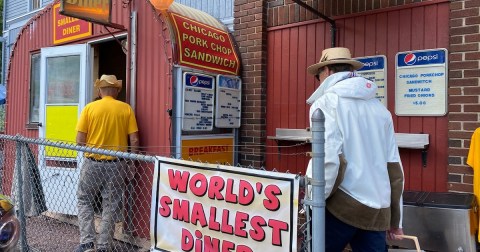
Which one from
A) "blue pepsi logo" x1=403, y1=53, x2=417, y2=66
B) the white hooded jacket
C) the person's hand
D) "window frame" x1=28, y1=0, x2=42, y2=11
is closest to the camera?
the white hooded jacket

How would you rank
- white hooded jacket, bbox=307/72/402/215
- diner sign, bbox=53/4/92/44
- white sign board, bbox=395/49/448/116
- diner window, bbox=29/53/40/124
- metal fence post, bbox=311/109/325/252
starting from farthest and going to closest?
diner window, bbox=29/53/40/124 < diner sign, bbox=53/4/92/44 < white sign board, bbox=395/49/448/116 < white hooded jacket, bbox=307/72/402/215 < metal fence post, bbox=311/109/325/252

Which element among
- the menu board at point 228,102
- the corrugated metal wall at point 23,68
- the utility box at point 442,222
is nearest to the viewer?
the utility box at point 442,222

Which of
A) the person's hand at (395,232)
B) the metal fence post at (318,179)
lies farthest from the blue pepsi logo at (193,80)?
the metal fence post at (318,179)

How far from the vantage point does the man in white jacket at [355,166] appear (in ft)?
7.84

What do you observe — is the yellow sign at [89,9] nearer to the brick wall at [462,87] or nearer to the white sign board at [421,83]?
the white sign board at [421,83]

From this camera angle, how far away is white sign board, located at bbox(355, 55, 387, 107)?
4340mm

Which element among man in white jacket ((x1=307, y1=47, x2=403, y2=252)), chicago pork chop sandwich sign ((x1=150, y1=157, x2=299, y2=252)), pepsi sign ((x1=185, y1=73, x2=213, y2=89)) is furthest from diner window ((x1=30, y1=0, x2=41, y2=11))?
man in white jacket ((x1=307, y1=47, x2=403, y2=252))

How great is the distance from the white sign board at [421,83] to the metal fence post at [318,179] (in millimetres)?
2509

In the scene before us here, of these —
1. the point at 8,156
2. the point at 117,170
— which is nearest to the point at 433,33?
the point at 117,170

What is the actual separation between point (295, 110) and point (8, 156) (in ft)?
16.3

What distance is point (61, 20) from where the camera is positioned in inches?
244

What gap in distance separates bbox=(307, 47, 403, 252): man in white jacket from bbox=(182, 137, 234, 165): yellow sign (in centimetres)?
250

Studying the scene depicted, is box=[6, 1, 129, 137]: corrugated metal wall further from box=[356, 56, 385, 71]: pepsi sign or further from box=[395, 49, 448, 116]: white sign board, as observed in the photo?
box=[395, 49, 448, 116]: white sign board

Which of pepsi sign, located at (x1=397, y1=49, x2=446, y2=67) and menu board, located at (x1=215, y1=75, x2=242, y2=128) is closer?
pepsi sign, located at (x1=397, y1=49, x2=446, y2=67)
